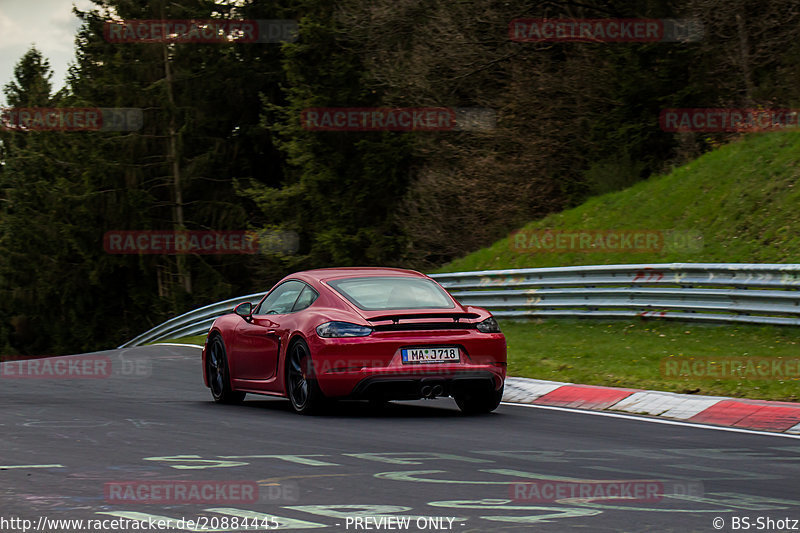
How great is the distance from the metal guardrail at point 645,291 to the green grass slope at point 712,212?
182 cm

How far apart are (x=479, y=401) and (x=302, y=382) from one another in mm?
1757

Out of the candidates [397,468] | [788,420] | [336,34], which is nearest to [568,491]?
[397,468]

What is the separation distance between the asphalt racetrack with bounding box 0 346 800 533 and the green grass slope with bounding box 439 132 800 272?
382 inches

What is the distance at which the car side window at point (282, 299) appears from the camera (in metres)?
12.0

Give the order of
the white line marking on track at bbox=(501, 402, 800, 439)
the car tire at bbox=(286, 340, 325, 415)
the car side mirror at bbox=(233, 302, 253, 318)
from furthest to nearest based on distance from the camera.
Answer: the car side mirror at bbox=(233, 302, 253, 318), the car tire at bbox=(286, 340, 325, 415), the white line marking on track at bbox=(501, 402, 800, 439)

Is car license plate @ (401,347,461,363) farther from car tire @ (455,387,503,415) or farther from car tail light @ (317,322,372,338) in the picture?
car tire @ (455,387,503,415)

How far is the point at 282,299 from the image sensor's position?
12211mm

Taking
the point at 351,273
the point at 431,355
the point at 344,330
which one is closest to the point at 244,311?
the point at 351,273

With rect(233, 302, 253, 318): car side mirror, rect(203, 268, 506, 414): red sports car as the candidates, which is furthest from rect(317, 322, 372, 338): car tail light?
rect(233, 302, 253, 318): car side mirror

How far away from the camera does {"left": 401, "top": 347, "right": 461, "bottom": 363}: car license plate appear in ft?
34.9

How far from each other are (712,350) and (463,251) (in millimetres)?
19065

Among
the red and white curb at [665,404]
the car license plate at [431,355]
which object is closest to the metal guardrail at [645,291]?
the red and white curb at [665,404]

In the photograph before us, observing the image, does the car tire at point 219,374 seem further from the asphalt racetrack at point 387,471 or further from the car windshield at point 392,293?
the car windshield at point 392,293

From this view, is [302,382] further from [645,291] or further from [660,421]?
[645,291]
